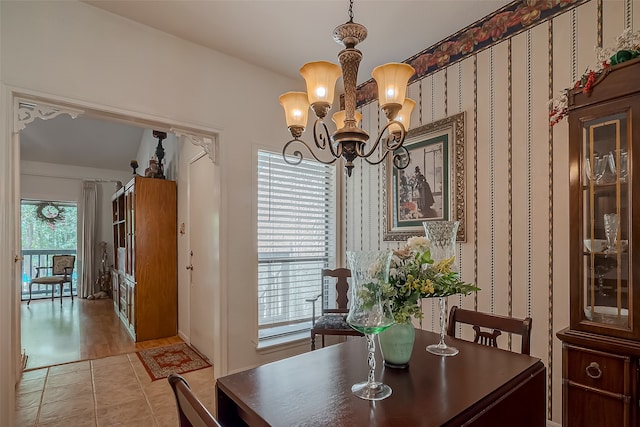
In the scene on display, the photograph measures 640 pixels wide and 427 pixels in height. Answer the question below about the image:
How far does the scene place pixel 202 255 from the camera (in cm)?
362

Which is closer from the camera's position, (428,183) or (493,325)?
(493,325)

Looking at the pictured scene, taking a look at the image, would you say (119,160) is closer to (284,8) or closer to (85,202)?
(85,202)

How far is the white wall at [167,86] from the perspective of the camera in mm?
2023

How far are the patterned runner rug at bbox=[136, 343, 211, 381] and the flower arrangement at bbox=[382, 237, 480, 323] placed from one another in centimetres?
273

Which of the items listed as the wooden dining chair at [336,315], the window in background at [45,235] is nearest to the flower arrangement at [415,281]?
the wooden dining chair at [336,315]

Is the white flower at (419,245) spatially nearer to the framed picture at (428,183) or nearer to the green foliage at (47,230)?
the framed picture at (428,183)

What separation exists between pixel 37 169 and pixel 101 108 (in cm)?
565

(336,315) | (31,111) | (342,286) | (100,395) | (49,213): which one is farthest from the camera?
(49,213)

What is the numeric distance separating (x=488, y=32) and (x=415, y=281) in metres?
2.09

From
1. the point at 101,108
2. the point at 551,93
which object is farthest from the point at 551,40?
the point at 101,108

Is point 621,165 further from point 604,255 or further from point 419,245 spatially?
point 419,245

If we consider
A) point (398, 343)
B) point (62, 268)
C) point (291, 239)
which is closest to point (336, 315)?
point (291, 239)

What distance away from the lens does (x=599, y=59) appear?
1.60 metres

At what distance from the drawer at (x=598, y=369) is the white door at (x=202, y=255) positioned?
2.79 metres
